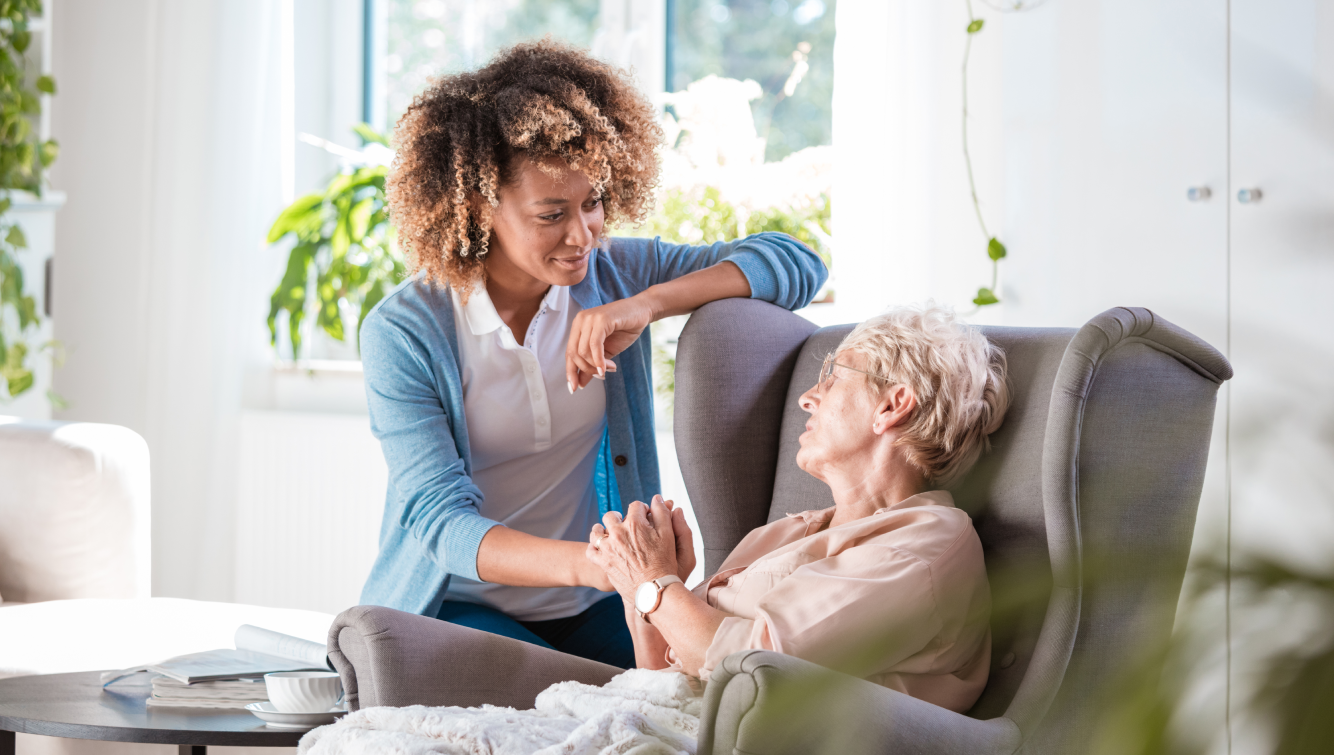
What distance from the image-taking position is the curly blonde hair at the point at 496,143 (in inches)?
62.3

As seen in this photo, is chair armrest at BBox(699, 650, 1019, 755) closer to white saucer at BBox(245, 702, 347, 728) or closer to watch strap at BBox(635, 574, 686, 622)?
watch strap at BBox(635, 574, 686, 622)

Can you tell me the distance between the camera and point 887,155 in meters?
2.51

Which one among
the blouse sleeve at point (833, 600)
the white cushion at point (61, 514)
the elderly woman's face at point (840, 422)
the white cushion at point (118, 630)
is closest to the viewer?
the blouse sleeve at point (833, 600)

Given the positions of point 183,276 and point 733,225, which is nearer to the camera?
point 733,225

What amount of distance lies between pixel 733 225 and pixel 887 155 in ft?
1.24

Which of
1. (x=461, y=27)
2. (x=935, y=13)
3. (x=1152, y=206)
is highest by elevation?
(x=461, y=27)

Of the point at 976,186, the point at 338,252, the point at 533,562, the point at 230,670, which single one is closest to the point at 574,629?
the point at 533,562

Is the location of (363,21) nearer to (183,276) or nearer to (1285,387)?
(183,276)

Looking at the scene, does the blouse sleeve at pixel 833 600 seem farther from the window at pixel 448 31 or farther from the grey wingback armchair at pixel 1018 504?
the window at pixel 448 31

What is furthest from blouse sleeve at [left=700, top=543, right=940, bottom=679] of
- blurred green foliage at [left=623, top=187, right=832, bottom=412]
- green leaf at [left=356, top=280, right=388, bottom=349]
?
green leaf at [left=356, top=280, right=388, bottom=349]

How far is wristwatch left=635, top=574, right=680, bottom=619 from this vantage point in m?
1.34

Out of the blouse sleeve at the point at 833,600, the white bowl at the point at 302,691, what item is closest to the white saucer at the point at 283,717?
the white bowl at the point at 302,691

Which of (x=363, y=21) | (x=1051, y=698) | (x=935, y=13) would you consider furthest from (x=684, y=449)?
(x=363, y=21)

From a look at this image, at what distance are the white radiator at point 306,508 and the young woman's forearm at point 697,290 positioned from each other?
1590 millimetres
